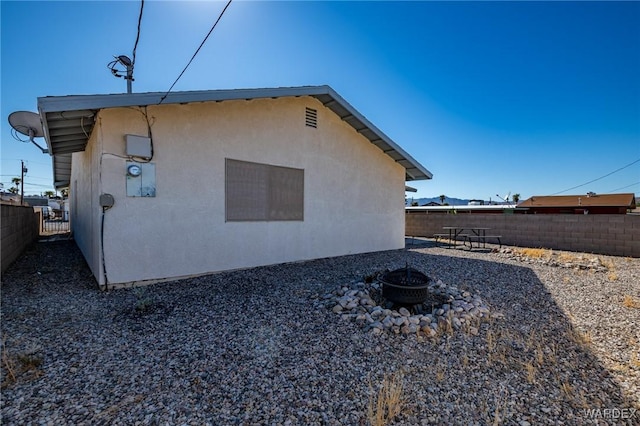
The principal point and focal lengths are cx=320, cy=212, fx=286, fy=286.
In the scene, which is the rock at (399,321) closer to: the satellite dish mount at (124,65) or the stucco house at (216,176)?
the stucco house at (216,176)

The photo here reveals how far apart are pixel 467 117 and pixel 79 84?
11984 mm

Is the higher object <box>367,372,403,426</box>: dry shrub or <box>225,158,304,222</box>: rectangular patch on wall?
<box>225,158,304,222</box>: rectangular patch on wall

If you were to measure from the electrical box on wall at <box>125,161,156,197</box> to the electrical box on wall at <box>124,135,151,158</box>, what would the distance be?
0.16m

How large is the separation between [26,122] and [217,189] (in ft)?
13.3

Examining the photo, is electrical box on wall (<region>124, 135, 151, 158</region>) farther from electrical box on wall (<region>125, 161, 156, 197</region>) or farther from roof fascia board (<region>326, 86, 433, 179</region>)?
roof fascia board (<region>326, 86, 433, 179</region>)

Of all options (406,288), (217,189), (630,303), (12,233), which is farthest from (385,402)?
(12,233)

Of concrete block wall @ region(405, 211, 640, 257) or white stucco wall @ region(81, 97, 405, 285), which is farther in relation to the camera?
concrete block wall @ region(405, 211, 640, 257)

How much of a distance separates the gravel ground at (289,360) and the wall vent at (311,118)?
4544mm

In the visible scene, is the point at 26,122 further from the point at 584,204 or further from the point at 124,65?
the point at 584,204

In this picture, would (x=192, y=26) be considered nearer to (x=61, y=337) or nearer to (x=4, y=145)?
(x=61, y=337)

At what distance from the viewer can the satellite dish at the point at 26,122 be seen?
570cm

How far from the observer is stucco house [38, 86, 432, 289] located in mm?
4859

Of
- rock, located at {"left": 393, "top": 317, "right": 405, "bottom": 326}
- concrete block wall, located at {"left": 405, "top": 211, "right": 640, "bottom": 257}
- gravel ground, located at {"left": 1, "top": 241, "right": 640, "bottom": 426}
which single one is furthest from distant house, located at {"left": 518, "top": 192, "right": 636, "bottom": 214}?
rock, located at {"left": 393, "top": 317, "right": 405, "bottom": 326}

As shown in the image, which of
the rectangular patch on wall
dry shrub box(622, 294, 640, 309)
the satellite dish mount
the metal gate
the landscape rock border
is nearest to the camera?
the landscape rock border
